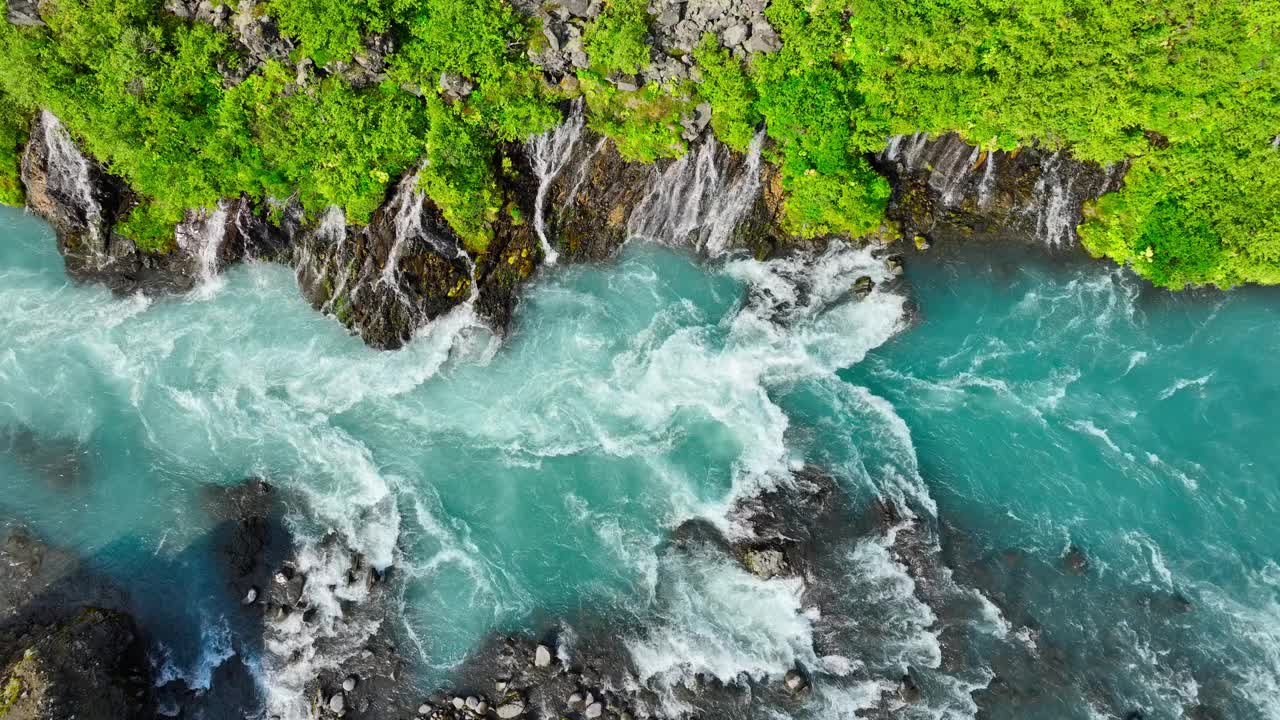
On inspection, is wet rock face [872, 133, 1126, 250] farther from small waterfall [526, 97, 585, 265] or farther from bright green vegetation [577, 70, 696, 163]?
small waterfall [526, 97, 585, 265]

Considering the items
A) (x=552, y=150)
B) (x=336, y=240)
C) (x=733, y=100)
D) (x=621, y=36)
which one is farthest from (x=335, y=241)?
(x=733, y=100)

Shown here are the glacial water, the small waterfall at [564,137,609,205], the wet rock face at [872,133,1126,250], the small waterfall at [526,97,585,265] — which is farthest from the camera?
the wet rock face at [872,133,1126,250]

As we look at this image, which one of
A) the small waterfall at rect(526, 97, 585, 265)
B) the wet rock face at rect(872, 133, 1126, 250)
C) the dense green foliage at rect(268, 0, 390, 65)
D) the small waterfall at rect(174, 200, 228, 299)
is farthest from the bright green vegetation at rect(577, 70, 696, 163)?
the small waterfall at rect(174, 200, 228, 299)

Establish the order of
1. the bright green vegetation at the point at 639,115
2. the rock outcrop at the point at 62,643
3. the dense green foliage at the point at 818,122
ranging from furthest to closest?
1. the bright green vegetation at the point at 639,115
2. the dense green foliage at the point at 818,122
3. the rock outcrop at the point at 62,643

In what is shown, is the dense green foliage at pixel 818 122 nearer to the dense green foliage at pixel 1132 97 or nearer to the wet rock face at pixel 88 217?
the dense green foliage at pixel 1132 97

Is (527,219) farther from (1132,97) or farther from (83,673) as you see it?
(1132,97)

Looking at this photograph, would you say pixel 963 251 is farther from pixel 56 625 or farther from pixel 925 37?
pixel 56 625

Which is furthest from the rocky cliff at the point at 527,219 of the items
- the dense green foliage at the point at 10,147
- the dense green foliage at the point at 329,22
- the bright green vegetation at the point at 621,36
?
the dense green foliage at the point at 329,22
